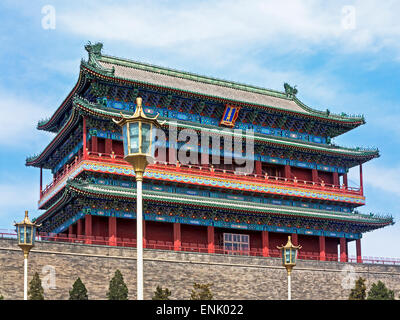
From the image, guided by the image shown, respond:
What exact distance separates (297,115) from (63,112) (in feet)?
57.1

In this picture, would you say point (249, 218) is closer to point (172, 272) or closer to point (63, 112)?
point (172, 272)

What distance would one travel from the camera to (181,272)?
3916 cm

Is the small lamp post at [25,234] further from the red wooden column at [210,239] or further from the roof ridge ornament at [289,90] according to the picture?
the roof ridge ornament at [289,90]

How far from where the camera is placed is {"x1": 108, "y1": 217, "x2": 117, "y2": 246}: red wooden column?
130 feet

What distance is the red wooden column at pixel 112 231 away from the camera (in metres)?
39.7

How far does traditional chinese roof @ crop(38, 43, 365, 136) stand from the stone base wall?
1139 centimetres

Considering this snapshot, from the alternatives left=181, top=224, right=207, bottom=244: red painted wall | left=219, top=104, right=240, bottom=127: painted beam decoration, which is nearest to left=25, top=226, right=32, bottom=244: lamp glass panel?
left=181, top=224, right=207, bottom=244: red painted wall

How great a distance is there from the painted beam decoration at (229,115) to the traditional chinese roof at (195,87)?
62 centimetres

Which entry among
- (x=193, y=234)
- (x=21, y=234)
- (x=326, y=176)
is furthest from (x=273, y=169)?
(x=21, y=234)
